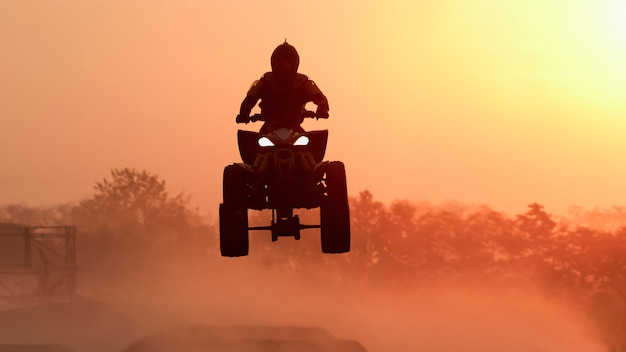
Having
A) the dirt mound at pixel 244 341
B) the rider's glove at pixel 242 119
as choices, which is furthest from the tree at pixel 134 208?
the rider's glove at pixel 242 119

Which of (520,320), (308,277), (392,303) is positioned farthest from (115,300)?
(520,320)

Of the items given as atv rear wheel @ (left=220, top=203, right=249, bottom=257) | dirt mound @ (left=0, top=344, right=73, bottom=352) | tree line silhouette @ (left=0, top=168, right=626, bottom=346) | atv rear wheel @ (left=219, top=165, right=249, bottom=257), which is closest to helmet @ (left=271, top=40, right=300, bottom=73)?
atv rear wheel @ (left=219, top=165, right=249, bottom=257)

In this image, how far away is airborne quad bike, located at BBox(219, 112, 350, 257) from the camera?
23406mm

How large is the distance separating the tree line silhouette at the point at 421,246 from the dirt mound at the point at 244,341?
1739 centimetres

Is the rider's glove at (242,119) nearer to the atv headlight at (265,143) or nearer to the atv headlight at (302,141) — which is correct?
the atv headlight at (265,143)

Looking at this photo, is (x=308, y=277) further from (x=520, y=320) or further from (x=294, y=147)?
(x=294, y=147)

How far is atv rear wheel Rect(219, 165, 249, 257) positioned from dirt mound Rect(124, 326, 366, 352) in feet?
167

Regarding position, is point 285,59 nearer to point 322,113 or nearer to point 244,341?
point 322,113

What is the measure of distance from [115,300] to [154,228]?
7764mm

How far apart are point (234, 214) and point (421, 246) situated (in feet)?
263

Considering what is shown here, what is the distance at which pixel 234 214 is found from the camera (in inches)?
938

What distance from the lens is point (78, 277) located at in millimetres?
107250

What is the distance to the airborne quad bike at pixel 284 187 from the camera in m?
23.4

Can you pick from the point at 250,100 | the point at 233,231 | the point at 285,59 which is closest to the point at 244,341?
the point at 250,100
